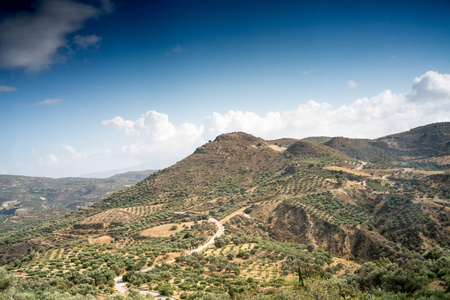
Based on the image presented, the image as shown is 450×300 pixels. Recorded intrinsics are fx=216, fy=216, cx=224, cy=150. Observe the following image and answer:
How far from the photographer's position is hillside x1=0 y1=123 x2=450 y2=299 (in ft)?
80.4

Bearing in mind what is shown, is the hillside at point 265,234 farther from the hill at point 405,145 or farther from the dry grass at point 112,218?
the hill at point 405,145

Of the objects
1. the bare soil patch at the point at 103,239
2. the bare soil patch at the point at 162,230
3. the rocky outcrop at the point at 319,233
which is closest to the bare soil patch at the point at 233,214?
the rocky outcrop at the point at 319,233

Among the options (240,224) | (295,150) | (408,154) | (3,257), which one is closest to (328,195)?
(240,224)

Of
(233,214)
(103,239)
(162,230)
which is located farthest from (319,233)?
(103,239)

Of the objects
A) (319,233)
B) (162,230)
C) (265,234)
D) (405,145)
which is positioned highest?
(405,145)

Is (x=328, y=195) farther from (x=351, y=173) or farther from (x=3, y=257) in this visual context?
(x=3, y=257)

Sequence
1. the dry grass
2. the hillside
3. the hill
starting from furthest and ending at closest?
the hill < the dry grass < the hillside

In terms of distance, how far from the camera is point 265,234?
55344 millimetres

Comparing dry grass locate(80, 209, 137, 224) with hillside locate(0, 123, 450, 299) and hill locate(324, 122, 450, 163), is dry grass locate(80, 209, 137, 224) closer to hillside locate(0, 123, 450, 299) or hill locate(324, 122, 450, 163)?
hillside locate(0, 123, 450, 299)

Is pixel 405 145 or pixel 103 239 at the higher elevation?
pixel 405 145

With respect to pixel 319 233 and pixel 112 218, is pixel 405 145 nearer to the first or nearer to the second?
pixel 319 233

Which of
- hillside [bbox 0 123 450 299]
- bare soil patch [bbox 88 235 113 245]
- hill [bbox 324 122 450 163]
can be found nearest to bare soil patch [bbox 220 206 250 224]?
hillside [bbox 0 123 450 299]

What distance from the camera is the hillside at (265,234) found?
24.5 meters

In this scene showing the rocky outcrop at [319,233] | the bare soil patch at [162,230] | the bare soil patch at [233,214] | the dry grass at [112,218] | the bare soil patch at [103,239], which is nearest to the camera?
the rocky outcrop at [319,233]
